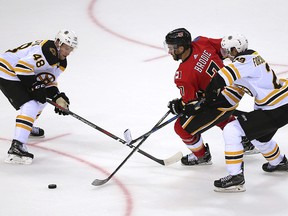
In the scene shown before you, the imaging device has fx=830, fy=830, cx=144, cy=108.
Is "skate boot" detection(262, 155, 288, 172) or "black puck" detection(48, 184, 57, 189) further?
"skate boot" detection(262, 155, 288, 172)

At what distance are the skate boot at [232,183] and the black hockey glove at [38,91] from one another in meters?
1.45

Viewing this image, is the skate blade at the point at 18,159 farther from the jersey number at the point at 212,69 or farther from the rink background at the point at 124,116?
the jersey number at the point at 212,69

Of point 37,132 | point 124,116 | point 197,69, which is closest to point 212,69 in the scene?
point 197,69

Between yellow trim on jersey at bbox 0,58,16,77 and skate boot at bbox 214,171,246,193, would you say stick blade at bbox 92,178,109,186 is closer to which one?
skate boot at bbox 214,171,246,193

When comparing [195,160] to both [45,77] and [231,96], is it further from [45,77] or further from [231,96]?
[45,77]

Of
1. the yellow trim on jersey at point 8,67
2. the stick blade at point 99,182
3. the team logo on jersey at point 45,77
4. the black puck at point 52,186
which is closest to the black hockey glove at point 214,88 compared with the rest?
the stick blade at point 99,182

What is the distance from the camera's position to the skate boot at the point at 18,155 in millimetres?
5766

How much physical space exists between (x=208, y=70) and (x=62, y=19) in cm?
390

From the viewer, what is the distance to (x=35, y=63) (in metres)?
5.83

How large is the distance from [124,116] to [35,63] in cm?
118

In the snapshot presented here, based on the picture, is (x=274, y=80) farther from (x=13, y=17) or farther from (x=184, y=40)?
(x=13, y=17)

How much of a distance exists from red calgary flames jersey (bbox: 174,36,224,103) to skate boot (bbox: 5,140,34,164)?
1189mm

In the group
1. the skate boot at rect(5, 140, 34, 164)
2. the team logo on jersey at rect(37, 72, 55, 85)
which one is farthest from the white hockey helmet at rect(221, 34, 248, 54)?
the skate boot at rect(5, 140, 34, 164)

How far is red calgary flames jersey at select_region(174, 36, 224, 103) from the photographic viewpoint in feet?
17.7
